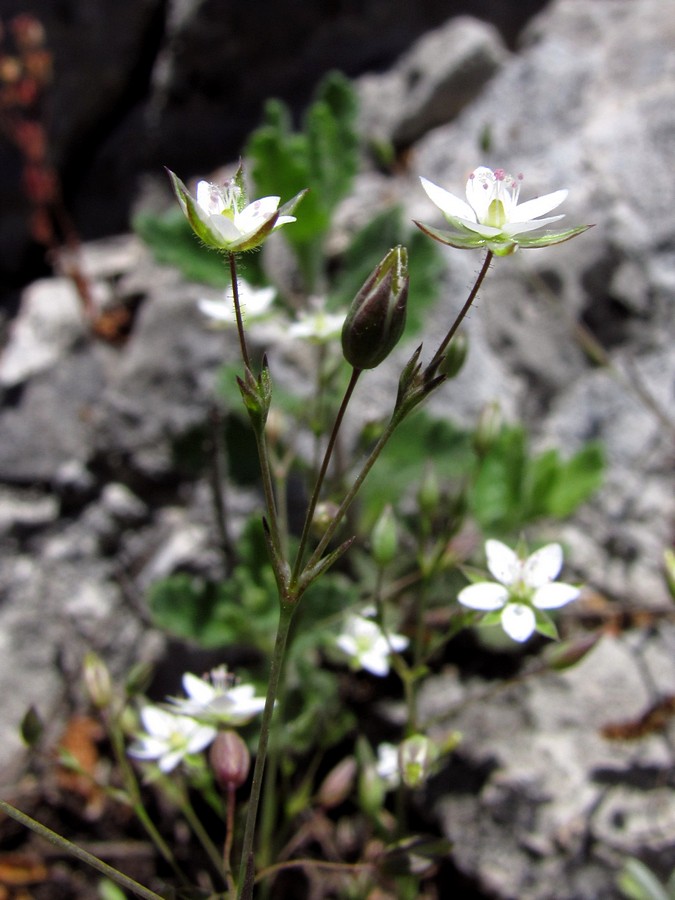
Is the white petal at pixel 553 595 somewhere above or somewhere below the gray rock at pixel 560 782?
above

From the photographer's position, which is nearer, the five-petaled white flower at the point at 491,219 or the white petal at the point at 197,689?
the five-petaled white flower at the point at 491,219

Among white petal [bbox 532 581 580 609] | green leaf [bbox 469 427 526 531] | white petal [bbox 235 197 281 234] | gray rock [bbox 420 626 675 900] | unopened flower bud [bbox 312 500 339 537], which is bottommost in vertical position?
gray rock [bbox 420 626 675 900]

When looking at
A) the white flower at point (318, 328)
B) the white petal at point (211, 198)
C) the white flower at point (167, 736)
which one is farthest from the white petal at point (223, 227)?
the white flower at point (167, 736)

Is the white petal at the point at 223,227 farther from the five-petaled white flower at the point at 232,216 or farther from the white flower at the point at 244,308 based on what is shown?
the white flower at the point at 244,308

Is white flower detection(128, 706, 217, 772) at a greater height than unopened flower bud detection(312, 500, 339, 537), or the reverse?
unopened flower bud detection(312, 500, 339, 537)

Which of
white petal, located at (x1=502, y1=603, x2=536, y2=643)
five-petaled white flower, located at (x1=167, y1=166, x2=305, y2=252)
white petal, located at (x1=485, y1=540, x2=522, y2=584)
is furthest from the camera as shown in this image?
white petal, located at (x1=485, y1=540, x2=522, y2=584)

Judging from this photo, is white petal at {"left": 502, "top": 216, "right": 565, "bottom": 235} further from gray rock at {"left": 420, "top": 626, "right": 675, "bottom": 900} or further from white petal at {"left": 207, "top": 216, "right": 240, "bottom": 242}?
gray rock at {"left": 420, "top": 626, "right": 675, "bottom": 900}

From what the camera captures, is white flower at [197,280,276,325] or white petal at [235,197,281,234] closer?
white petal at [235,197,281,234]

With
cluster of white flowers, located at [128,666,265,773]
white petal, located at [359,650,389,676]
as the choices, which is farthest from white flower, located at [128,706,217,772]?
white petal, located at [359,650,389,676]

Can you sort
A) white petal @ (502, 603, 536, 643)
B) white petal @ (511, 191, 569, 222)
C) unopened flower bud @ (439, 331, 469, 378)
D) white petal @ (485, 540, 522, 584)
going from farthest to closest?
unopened flower bud @ (439, 331, 469, 378) → white petal @ (485, 540, 522, 584) → white petal @ (502, 603, 536, 643) → white petal @ (511, 191, 569, 222)
